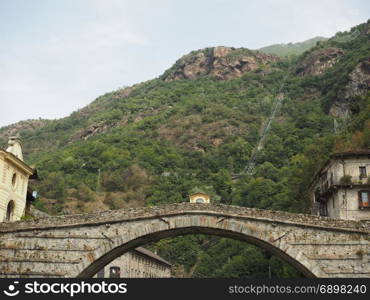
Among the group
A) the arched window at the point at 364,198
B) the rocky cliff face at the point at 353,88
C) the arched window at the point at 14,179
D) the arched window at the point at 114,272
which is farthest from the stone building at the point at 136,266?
the rocky cliff face at the point at 353,88

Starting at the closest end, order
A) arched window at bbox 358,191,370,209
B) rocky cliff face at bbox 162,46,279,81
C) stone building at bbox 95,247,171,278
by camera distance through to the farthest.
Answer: arched window at bbox 358,191,370,209 < stone building at bbox 95,247,171,278 < rocky cliff face at bbox 162,46,279,81

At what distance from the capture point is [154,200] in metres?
73.4

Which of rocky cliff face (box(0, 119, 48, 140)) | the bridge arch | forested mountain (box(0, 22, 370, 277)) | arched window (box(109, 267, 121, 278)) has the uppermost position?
rocky cliff face (box(0, 119, 48, 140))

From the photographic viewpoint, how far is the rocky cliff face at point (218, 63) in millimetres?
137875

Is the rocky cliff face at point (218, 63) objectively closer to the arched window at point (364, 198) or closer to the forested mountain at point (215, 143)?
the forested mountain at point (215, 143)

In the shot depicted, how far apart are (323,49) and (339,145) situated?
3269 inches

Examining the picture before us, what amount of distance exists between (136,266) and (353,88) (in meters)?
48.5

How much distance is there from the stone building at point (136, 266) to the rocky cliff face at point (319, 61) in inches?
2963

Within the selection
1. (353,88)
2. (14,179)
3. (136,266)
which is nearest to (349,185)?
(136,266)

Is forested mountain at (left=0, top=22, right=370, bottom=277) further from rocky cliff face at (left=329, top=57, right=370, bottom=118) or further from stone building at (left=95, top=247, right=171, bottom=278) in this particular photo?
stone building at (left=95, top=247, right=171, bottom=278)

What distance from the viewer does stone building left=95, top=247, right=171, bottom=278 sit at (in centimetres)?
4234

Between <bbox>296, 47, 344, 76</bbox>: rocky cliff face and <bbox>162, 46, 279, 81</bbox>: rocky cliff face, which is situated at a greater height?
<bbox>162, 46, 279, 81</bbox>: rocky cliff face

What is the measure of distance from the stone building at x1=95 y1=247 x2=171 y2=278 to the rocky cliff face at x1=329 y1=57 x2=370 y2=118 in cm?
3679

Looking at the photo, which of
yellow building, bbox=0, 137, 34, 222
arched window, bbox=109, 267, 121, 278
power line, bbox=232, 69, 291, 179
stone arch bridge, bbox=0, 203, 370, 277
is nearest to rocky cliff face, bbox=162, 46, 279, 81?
power line, bbox=232, 69, 291, 179
